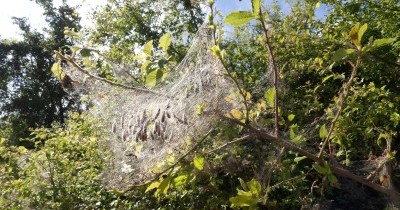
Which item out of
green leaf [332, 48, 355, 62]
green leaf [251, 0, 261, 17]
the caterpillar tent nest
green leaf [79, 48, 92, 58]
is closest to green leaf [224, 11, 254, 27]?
green leaf [251, 0, 261, 17]

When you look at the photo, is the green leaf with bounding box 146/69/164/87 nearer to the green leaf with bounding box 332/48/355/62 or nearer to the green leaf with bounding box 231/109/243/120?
the green leaf with bounding box 231/109/243/120

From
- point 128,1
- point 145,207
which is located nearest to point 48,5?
point 128,1

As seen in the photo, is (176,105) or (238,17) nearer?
(238,17)

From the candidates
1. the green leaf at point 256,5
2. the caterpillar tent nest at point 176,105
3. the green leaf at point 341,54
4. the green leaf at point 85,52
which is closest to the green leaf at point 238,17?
the green leaf at point 256,5

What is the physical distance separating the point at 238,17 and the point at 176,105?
674 millimetres

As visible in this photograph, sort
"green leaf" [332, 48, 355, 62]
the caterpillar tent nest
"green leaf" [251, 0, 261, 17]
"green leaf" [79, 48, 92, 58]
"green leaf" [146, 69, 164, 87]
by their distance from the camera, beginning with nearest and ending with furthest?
"green leaf" [251, 0, 261, 17] < "green leaf" [332, 48, 355, 62] < "green leaf" [146, 69, 164, 87] < "green leaf" [79, 48, 92, 58] < the caterpillar tent nest

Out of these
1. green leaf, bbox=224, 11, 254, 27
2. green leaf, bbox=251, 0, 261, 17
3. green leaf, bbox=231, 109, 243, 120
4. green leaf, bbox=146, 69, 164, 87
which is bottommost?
green leaf, bbox=231, 109, 243, 120

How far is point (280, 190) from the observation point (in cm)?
400

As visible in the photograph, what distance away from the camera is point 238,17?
1.33 meters

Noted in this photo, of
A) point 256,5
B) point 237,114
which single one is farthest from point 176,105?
point 256,5

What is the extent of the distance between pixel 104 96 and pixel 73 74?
1.41 ft

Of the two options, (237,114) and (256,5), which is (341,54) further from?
(237,114)

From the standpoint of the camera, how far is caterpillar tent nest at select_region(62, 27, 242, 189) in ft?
6.17

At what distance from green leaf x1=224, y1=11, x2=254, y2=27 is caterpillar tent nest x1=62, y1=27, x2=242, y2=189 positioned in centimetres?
46
